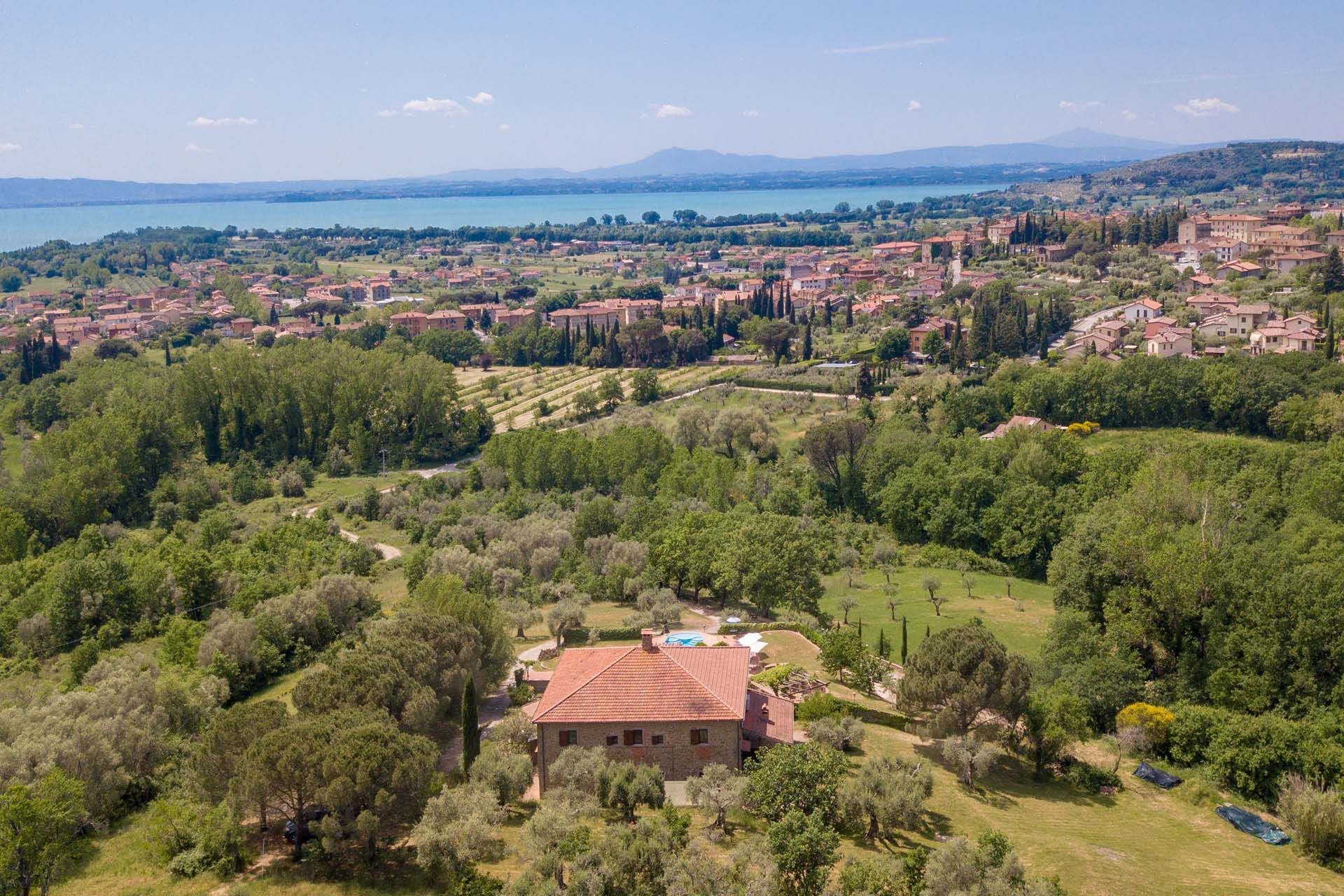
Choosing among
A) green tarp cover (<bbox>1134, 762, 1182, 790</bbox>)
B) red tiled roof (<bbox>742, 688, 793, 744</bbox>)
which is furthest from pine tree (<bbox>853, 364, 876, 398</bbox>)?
red tiled roof (<bbox>742, 688, 793, 744</bbox>)

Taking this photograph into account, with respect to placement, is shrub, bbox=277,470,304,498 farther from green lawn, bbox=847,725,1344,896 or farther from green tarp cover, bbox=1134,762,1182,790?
green tarp cover, bbox=1134,762,1182,790

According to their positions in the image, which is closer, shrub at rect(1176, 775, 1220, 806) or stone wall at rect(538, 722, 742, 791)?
stone wall at rect(538, 722, 742, 791)

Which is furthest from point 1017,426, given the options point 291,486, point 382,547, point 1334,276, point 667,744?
point 291,486

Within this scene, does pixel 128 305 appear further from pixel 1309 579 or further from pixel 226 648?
pixel 1309 579

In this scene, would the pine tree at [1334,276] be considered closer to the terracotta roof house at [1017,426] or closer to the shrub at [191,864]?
the terracotta roof house at [1017,426]

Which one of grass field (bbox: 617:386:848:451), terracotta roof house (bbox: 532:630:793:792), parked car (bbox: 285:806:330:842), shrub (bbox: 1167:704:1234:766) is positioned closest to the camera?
parked car (bbox: 285:806:330:842)

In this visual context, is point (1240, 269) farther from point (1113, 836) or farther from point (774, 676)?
point (1113, 836)

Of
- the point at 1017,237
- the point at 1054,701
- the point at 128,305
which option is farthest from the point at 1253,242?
the point at 128,305
